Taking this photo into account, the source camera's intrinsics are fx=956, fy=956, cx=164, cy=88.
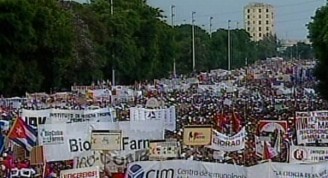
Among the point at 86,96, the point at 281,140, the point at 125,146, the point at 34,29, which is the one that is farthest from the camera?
the point at 34,29

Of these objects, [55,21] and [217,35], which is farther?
[217,35]

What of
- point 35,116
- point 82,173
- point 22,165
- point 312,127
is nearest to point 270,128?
point 312,127

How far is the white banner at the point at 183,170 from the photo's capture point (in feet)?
50.5

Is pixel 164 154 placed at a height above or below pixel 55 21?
below

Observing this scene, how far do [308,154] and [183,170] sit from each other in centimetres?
318

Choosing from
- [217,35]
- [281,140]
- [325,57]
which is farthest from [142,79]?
[217,35]

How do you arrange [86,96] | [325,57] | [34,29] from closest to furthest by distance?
[86,96] → [325,57] → [34,29]

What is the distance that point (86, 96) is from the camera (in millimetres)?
46938

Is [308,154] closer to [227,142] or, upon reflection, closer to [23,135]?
[227,142]

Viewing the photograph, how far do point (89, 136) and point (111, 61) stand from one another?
66499mm

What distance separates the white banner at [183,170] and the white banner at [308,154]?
8.76 ft

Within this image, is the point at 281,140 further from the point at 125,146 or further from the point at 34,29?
the point at 34,29

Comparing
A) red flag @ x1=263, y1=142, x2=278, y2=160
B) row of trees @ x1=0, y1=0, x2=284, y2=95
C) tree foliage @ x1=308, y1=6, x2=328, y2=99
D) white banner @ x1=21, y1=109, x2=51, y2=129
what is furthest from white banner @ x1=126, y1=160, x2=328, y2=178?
row of trees @ x1=0, y1=0, x2=284, y2=95

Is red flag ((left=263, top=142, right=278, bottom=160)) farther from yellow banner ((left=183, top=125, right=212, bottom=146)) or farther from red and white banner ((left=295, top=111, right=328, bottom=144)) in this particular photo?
yellow banner ((left=183, top=125, right=212, bottom=146))
